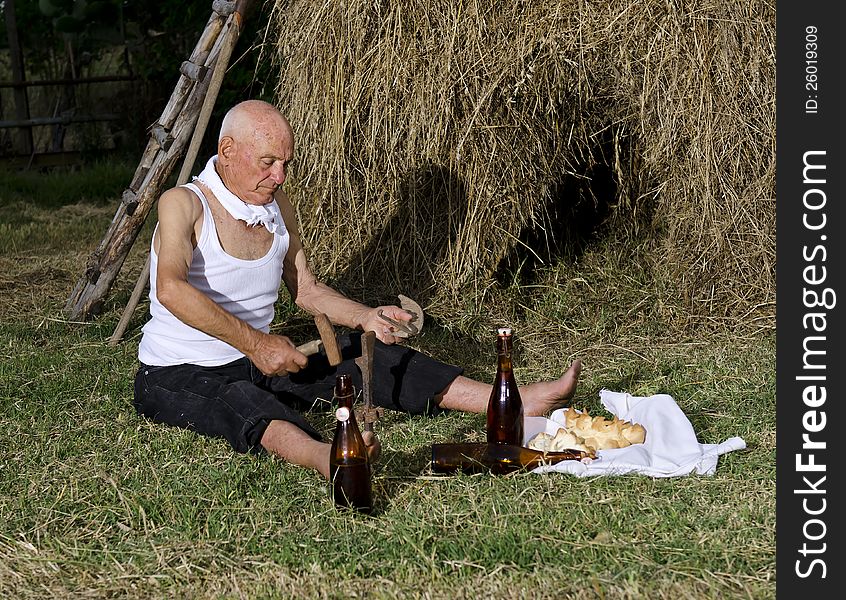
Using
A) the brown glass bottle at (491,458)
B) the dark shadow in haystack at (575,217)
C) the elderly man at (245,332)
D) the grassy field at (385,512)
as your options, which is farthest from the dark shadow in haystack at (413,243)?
the brown glass bottle at (491,458)

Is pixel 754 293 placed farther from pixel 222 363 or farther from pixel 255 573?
pixel 255 573

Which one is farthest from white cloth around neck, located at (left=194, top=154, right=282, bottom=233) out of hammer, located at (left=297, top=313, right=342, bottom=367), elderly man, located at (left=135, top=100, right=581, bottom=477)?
hammer, located at (left=297, top=313, right=342, bottom=367)

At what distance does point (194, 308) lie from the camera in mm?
3703

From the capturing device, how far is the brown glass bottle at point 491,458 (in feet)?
11.5

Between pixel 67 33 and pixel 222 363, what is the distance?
32.5 feet

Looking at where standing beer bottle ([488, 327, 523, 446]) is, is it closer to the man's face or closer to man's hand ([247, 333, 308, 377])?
man's hand ([247, 333, 308, 377])

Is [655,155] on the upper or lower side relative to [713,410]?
upper

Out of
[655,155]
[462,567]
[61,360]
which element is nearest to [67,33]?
[61,360]

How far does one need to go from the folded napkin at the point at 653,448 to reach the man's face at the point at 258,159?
133 centimetres

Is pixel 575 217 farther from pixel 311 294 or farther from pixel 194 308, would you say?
pixel 194 308

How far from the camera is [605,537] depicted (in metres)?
3.01

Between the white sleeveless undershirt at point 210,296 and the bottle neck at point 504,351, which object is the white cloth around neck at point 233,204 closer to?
the white sleeveless undershirt at point 210,296

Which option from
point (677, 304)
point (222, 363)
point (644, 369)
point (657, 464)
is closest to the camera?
point (657, 464)
